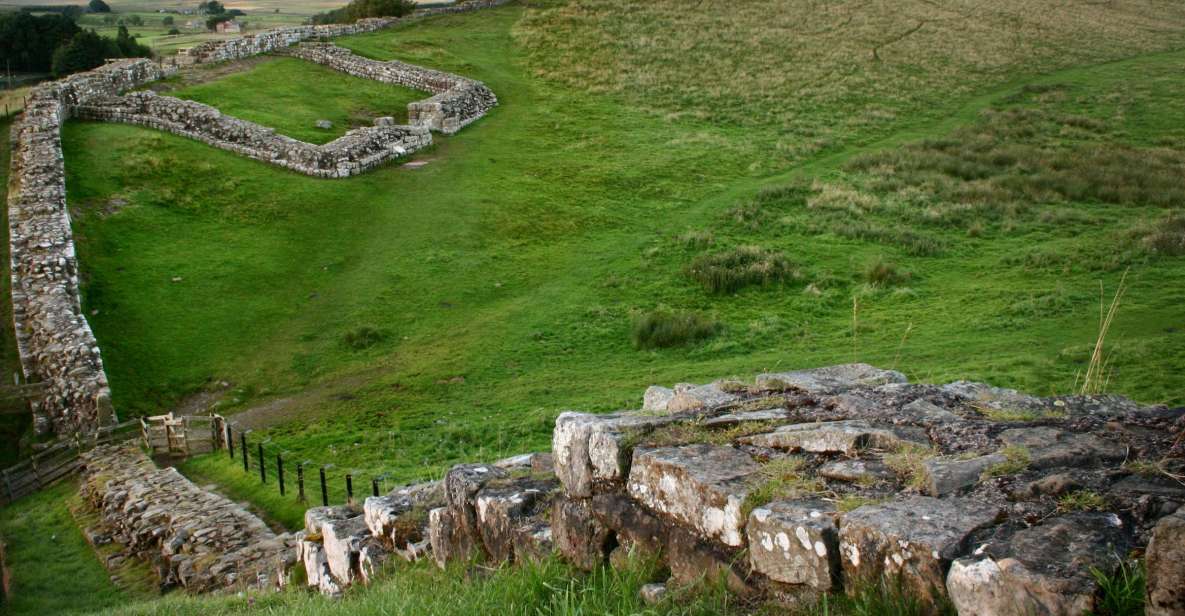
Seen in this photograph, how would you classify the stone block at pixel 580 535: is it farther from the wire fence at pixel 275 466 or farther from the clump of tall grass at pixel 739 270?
the clump of tall grass at pixel 739 270

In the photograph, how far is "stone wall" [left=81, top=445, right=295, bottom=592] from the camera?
574 inches

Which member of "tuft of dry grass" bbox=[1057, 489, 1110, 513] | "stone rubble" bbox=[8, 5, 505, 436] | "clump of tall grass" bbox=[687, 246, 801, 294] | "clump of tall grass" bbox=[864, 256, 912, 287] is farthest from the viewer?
"clump of tall grass" bbox=[687, 246, 801, 294]

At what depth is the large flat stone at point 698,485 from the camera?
7250 millimetres

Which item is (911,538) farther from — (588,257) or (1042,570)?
(588,257)

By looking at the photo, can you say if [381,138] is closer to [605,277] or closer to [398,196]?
[398,196]

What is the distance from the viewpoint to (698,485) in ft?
24.6

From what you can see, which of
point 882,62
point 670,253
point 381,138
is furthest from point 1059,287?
point 882,62

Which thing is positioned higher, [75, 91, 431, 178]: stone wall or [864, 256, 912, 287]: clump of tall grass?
[75, 91, 431, 178]: stone wall

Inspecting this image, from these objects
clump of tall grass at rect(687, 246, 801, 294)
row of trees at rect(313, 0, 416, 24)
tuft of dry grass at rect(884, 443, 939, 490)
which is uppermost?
row of trees at rect(313, 0, 416, 24)

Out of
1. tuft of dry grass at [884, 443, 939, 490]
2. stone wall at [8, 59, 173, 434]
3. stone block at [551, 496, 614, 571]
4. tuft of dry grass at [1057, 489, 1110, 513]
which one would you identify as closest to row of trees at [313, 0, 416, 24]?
stone wall at [8, 59, 173, 434]

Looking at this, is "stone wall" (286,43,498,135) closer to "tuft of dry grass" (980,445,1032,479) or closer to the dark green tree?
the dark green tree

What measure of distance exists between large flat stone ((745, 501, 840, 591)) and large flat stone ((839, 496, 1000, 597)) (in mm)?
114

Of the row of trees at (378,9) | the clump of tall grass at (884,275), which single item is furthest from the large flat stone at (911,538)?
the row of trees at (378,9)

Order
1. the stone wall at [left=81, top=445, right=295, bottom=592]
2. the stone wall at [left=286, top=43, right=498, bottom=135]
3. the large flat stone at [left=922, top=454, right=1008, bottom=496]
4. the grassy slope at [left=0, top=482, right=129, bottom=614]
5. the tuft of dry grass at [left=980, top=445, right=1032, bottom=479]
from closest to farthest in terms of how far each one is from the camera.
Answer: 1. the large flat stone at [left=922, top=454, right=1008, bottom=496]
2. the tuft of dry grass at [left=980, top=445, right=1032, bottom=479]
3. the stone wall at [left=81, top=445, right=295, bottom=592]
4. the grassy slope at [left=0, top=482, right=129, bottom=614]
5. the stone wall at [left=286, top=43, right=498, bottom=135]
